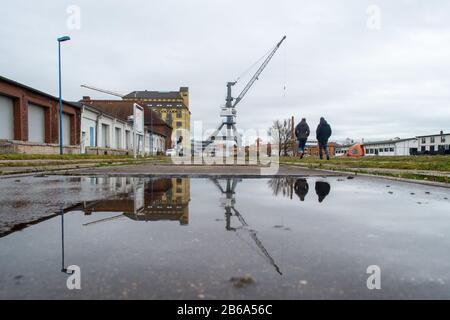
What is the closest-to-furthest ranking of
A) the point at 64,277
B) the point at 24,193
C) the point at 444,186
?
the point at 64,277 → the point at 24,193 → the point at 444,186

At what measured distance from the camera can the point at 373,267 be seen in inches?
69.1

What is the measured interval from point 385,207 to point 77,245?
3.39m

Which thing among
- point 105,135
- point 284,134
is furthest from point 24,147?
point 284,134

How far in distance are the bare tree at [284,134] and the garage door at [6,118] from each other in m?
42.9

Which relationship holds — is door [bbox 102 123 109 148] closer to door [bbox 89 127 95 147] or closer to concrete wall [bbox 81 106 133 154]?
concrete wall [bbox 81 106 133 154]

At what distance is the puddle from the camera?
4.80ft

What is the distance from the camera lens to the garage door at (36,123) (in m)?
21.5

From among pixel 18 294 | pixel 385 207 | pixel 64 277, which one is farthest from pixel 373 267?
pixel 385 207

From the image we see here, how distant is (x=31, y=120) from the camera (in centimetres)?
→ 2162

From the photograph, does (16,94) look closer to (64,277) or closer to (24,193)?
(24,193)

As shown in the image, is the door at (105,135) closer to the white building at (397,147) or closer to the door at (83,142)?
the door at (83,142)

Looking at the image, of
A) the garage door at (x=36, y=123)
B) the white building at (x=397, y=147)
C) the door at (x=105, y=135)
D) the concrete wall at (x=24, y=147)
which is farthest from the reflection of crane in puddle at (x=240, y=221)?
the white building at (x=397, y=147)

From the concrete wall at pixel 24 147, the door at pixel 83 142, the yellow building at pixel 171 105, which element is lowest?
the concrete wall at pixel 24 147
